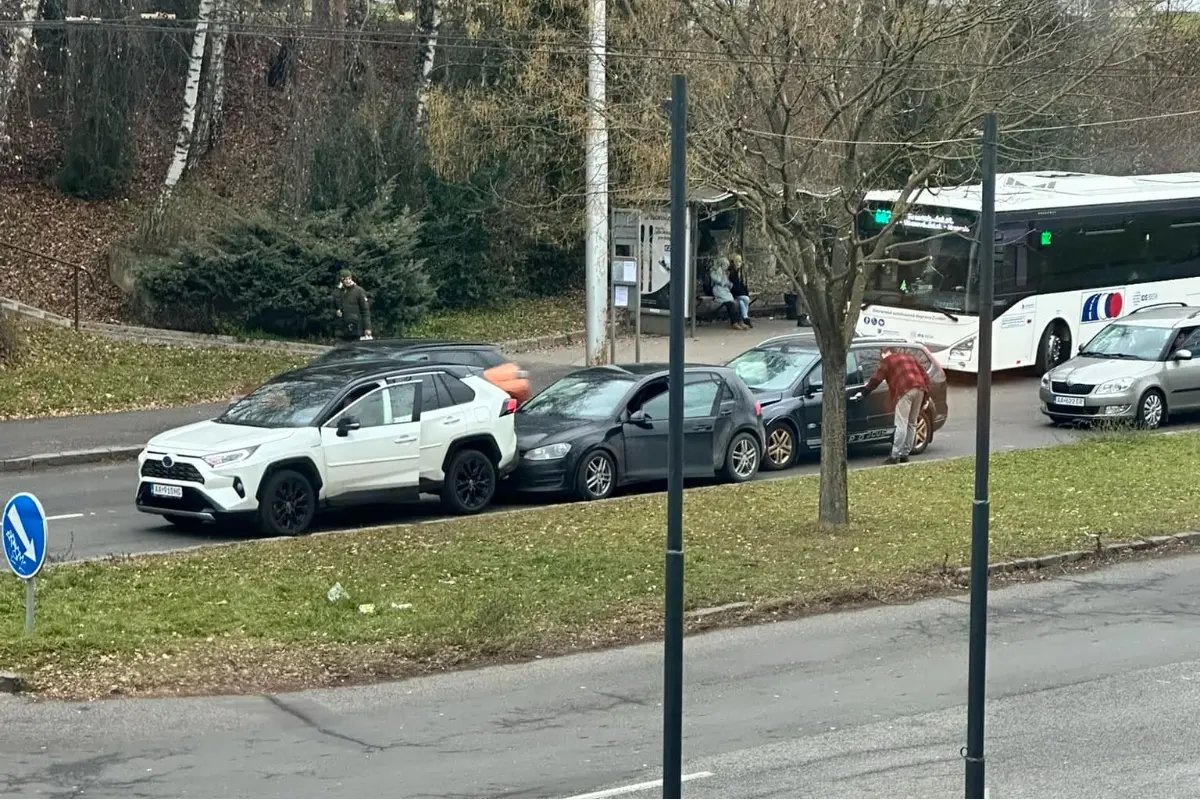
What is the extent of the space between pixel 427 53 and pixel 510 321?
21.4 ft

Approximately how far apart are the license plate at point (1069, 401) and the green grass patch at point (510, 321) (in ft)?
38.7

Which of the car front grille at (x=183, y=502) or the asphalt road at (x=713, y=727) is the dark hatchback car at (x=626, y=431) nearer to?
the car front grille at (x=183, y=502)

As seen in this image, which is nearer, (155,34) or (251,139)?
(155,34)

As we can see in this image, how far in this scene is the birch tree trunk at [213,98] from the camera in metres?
36.6

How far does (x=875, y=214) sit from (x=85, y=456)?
14139 millimetres

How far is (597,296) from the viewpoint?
29234mm

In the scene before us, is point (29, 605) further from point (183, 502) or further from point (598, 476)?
point (598, 476)

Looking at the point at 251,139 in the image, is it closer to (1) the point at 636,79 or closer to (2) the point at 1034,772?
(1) the point at 636,79

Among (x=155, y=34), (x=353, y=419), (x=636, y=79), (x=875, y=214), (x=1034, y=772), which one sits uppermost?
(x=155, y=34)

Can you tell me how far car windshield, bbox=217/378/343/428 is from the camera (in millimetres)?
16422

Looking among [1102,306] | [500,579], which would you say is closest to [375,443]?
[500,579]

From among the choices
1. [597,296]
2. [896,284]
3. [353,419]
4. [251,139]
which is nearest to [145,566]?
[353,419]

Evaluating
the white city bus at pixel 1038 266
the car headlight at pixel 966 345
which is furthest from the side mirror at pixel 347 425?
the car headlight at pixel 966 345

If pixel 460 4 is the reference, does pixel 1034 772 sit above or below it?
below
